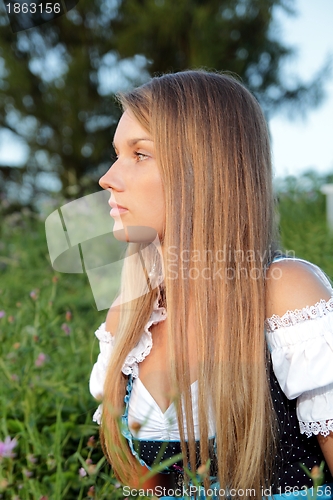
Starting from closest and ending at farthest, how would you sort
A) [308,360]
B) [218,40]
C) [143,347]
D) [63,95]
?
[308,360], [143,347], [218,40], [63,95]

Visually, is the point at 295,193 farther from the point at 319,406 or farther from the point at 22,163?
the point at 319,406

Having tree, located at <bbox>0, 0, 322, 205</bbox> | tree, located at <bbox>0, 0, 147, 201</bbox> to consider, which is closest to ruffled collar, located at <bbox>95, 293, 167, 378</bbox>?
tree, located at <bbox>0, 0, 322, 205</bbox>

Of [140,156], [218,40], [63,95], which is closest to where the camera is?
[140,156]

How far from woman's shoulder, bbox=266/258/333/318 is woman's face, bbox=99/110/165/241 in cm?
26

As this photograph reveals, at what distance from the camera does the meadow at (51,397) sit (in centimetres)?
126

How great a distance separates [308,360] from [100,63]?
4007 mm

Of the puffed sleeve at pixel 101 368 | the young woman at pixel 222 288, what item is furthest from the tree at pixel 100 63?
the young woman at pixel 222 288

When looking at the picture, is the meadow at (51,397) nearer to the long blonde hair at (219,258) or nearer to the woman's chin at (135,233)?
the long blonde hair at (219,258)

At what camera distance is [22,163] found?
4930 millimetres

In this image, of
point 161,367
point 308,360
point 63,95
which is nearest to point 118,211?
point 161,367

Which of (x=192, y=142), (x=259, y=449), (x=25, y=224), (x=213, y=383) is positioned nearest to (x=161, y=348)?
(x=213, y=383)

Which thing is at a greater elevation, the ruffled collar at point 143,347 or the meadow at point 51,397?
the ruffled collar at point 143,347

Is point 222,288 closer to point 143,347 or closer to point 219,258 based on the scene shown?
point 219,258

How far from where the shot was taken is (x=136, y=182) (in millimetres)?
1114
